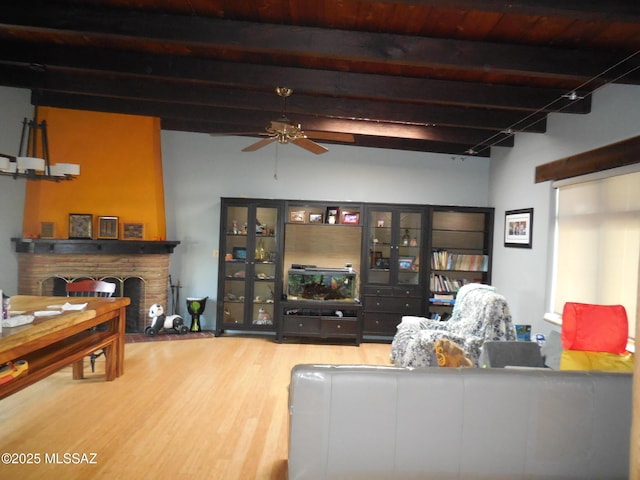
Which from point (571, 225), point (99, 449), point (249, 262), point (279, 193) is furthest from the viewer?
point (279, 193)

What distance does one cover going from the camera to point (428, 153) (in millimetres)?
6355

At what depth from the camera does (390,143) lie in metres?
6.17

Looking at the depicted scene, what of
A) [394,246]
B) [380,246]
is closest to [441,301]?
[394,246]

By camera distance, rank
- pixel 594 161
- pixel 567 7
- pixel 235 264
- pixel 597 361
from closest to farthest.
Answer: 1. pixel 567 7
2. pixel 597 361
3. pixel 594 161
4. pixel 235 264

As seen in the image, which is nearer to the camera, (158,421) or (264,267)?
(158,421)

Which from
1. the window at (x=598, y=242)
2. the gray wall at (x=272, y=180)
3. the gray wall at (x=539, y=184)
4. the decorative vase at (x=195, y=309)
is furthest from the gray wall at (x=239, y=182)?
the window at (x=598, y=242)

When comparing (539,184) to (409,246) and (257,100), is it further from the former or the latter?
(257,100)

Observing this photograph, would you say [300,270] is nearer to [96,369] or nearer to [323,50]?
[96,369]

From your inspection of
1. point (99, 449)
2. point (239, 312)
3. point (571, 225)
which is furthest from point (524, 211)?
point (99, 449)

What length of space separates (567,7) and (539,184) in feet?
8.97

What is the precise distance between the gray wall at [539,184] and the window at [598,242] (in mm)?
179

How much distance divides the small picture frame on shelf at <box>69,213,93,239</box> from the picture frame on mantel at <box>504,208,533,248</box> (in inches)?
Answer: 214

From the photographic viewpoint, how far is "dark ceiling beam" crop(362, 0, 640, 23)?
230 cm

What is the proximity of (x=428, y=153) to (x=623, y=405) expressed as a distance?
15.8ft
